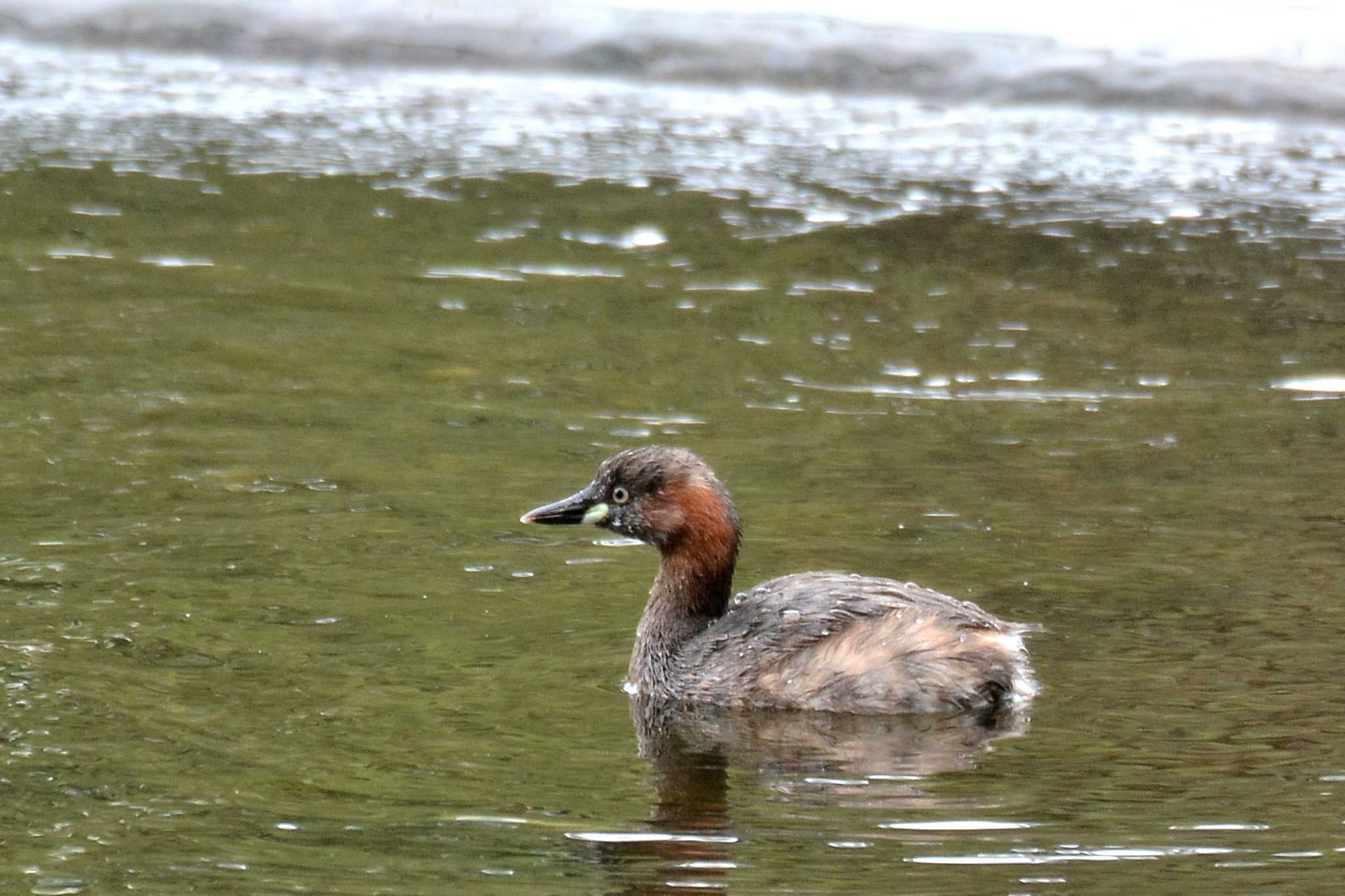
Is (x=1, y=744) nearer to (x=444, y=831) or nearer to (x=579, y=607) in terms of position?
(x=444, y=831)

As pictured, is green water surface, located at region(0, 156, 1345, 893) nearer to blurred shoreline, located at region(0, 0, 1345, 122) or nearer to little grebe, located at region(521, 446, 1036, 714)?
little grebe, located at region(521, 446, 1036, 714)

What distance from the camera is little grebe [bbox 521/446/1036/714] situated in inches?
244

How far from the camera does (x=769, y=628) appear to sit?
649cm

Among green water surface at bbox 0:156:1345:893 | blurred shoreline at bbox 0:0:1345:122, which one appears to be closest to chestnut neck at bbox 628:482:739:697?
green water surface at bbox 0:156:1345:893

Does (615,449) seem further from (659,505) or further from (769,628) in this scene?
(769,628)

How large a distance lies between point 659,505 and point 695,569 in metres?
0.23

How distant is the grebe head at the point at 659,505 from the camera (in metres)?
6.79

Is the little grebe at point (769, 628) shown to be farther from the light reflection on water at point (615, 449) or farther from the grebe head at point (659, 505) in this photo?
the light reflection on water at point (615, 449)

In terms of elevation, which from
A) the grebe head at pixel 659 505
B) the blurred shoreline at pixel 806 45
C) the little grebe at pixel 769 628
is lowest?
the little grebe at pixel 769 628

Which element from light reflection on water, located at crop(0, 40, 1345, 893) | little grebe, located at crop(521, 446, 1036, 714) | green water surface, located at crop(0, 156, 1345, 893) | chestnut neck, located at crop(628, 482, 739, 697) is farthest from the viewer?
chestnut neck, located at crop(628, 482, 739, 697)

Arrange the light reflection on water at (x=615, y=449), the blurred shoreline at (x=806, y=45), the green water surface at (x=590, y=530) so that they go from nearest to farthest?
1. the green water surface at (x=590, y=530)
2. the light reflection on water at (x=615, y=449)
3. the blurred shoreline at (x=806, y=45)

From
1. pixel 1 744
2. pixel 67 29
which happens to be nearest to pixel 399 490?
pixel 1 744

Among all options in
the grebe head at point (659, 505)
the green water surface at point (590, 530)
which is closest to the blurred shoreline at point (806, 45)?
the green water surface at point (590, 530)

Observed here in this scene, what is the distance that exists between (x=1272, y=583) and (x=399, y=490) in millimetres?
2982
